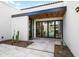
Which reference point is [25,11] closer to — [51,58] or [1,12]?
[1,12]

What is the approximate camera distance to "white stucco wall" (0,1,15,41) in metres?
7.63

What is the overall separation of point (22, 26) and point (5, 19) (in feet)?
5.70

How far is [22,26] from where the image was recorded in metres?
8.12

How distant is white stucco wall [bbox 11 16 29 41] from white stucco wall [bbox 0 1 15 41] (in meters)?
0.49

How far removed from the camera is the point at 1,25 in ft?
25.1

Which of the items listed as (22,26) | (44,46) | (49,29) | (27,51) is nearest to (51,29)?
(49,29)

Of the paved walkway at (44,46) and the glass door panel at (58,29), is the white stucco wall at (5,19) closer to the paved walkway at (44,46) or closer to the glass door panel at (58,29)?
the paved walkway at (44,46)

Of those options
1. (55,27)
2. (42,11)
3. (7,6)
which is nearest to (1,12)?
(7,6)

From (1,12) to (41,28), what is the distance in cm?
473

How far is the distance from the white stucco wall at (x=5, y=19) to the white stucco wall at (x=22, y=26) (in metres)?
0.49

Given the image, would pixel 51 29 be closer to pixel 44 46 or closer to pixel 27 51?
pixel 44 46

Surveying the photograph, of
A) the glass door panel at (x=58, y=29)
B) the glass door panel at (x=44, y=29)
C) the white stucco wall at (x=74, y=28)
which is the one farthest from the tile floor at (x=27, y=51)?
the glass door panel at (x=44, y=29)

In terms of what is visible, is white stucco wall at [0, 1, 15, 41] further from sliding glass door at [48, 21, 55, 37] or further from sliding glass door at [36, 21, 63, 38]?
sliding glass door at [48, 21, 55, 37]

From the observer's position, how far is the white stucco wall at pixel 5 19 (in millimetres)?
7631
